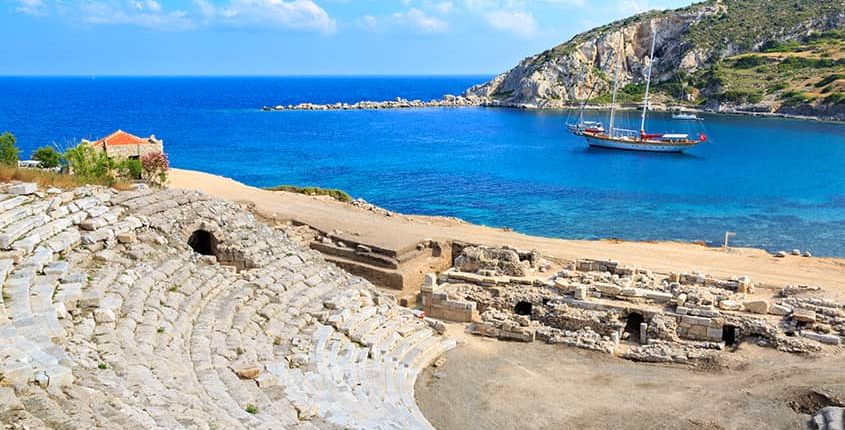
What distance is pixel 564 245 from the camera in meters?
32.4

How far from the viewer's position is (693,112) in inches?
4242

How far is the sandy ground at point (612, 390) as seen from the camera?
1588cm

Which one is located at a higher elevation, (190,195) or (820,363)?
(190,195)

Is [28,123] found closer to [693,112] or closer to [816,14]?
[693,112]

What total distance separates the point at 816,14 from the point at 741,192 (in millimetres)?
95755

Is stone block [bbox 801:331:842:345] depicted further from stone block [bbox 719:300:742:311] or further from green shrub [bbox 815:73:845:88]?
green shrub [bbox 815:73:845:88]

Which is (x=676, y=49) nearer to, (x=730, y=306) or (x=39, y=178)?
(x=730, y=306)

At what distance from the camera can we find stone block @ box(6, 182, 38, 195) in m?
17.4

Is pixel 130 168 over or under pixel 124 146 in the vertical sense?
under

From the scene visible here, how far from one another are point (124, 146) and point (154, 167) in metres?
2.93

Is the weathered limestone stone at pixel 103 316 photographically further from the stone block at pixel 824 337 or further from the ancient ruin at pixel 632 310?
the stone block at pixel 824 337

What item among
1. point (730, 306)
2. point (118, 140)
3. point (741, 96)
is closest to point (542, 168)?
point (118, 140)

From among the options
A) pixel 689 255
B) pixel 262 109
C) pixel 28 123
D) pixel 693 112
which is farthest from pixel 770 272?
pixel 262 109

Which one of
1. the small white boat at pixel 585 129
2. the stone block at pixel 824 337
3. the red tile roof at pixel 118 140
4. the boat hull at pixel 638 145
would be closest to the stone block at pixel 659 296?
the stone block at pixel 824 337
